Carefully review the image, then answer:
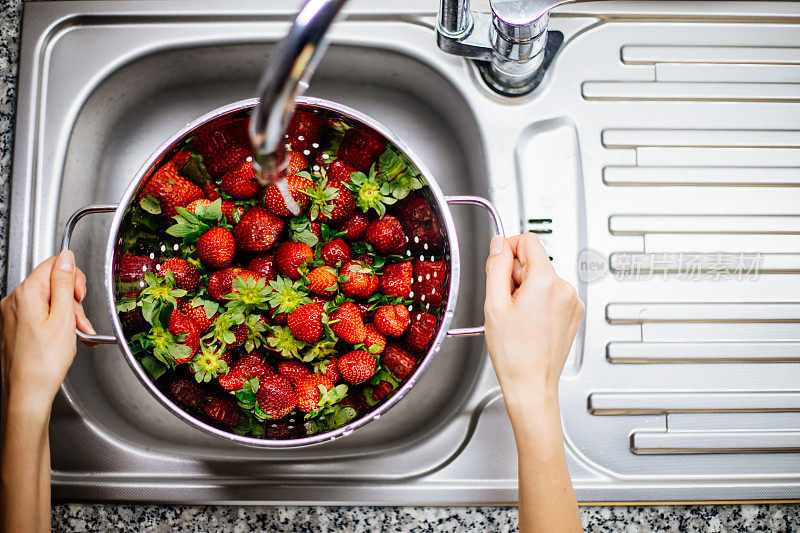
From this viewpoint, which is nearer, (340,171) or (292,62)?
(292,62)

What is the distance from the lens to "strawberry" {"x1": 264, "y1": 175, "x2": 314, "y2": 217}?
2.31 feet

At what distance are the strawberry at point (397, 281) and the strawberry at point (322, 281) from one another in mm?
61

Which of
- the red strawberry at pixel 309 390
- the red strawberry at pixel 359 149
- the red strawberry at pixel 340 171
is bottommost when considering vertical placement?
the red strawberry at pixel 309 390

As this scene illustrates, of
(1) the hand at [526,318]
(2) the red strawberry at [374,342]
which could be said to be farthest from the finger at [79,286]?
(1) the hand at [526,318]

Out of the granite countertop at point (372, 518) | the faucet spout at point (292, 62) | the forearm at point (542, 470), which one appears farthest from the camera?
the granite countertop at point (372, 518)

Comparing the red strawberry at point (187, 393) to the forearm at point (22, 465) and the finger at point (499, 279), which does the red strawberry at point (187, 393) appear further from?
the finger at point (499, 279)

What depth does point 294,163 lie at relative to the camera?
728mm

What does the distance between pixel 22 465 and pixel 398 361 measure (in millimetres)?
439

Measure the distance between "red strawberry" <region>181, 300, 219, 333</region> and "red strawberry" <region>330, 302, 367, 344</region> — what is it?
15 centimetres

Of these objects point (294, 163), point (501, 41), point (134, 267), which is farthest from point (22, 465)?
point (501, 41)

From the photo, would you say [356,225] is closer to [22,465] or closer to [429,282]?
[429,282]

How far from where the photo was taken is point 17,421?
646mm

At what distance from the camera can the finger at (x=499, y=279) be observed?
2.07 ft

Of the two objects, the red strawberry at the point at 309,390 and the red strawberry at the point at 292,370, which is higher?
the red strawberry at the point at 292,370
